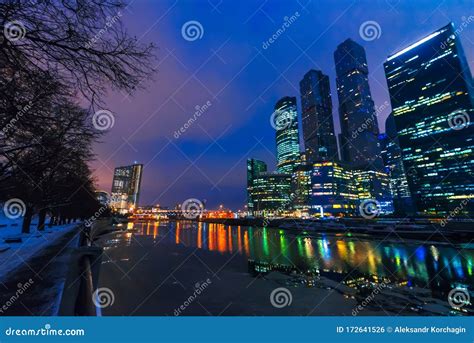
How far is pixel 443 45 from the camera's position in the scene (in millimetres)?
102438

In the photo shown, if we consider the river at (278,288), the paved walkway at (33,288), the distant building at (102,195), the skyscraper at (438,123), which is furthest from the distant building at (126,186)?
the skyscraper at (438,123)

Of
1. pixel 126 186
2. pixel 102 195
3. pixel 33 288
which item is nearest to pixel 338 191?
pixel 102 195

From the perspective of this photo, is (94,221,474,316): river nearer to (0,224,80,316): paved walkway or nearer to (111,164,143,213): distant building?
(0,224,80,316): paved walkway

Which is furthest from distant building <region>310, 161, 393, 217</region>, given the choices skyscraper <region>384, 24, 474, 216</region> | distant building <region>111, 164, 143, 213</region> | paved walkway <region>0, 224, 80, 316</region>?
paved walkway <region>0, 224, 80, 316</region>

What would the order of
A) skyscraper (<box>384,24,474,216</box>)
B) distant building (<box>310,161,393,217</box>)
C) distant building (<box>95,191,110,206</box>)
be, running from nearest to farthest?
1. distant building (<box>95,191,110,206</box>)
2. skyscraper (<box>384,24,474,216</box>)
3. distant building (<box>310,161,393,217</box>)

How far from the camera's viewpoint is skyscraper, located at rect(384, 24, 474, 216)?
297 ft

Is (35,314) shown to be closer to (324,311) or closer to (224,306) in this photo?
(224,306)

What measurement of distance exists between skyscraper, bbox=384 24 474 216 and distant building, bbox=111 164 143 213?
574 ft

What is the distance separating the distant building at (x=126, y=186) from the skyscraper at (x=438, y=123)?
175 meters

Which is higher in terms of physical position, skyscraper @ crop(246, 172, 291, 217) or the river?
skyscraper @ crop(246, 172, 291, 217)

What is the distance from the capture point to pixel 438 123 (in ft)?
315

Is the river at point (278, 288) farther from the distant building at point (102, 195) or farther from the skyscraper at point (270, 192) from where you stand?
the skyscraper at point (270, 192)

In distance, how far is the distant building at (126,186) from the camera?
552ft
